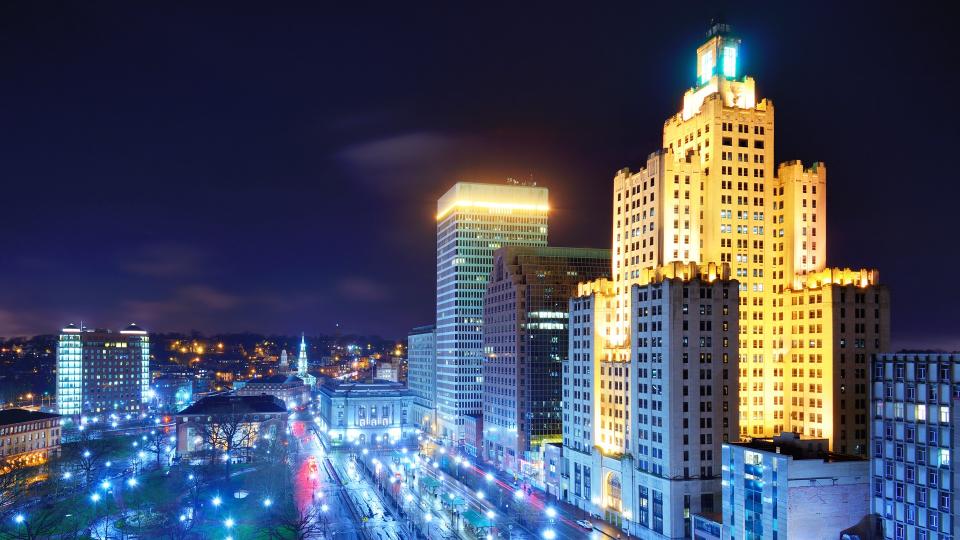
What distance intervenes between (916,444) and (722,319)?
35850mm

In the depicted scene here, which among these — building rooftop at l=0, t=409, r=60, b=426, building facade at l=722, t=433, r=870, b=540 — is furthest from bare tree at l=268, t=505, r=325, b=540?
building rooftop at l=0, t=409, r=60, b=426

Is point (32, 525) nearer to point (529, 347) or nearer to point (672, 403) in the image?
point (672, 403)

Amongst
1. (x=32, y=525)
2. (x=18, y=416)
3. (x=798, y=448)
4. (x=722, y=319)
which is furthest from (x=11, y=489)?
(x=798, y=448)

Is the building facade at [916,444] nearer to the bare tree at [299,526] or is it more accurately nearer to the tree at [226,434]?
the bare tree at [299,526]

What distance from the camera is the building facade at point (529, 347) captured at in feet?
569

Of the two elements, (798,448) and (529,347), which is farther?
(529,347)

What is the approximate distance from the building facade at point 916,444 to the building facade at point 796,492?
5.00 m

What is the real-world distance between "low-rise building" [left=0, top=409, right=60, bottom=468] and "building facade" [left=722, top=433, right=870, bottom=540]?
146m

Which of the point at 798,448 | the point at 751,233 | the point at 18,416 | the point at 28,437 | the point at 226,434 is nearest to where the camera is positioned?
the point at 798,448

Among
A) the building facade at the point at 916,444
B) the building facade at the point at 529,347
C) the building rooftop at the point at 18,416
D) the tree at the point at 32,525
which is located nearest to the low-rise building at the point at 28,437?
the building rooftop at the point at 18,416

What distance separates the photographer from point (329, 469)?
185m

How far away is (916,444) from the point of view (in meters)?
85.2

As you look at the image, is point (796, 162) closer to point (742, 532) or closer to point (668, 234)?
point (668, 234)

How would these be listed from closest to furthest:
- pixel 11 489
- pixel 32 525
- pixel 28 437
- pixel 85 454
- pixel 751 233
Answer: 1. pixel 32 525
2. pixel 11 489
3. pixel 751 233
4. pixel 85 454
5. pixel 28 437
